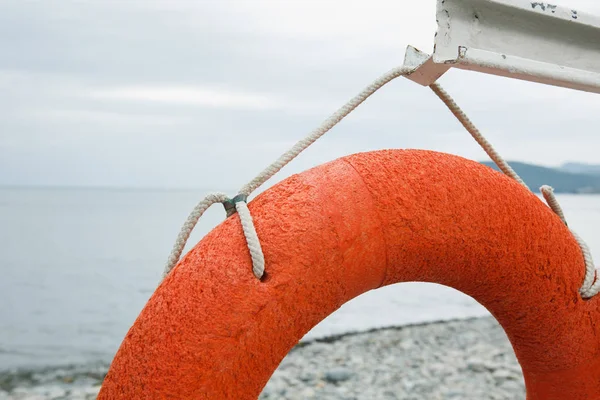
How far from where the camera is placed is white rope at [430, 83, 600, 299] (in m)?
1.59

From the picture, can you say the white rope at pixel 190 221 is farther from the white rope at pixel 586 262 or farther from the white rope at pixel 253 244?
the white rope at pixel 586 262

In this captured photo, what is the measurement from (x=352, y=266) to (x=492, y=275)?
0.44 m

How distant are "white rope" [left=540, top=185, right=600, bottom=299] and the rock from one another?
310 centimetres

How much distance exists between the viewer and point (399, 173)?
138 cm

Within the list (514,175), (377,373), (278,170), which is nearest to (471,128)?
(514,175)

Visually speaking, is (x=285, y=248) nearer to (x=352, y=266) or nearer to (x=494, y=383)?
(x=352, y=266)

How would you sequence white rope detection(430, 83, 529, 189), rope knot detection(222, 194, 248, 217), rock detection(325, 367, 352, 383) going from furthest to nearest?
rock detection(325, 367, 352, 383) < white rope detection(430, 83, 529, 189) < rope knot detection(222, 194, 248, 217)

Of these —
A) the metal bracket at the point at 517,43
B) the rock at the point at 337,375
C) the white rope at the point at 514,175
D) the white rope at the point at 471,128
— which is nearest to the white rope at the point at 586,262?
the white rope at the point at 514,175

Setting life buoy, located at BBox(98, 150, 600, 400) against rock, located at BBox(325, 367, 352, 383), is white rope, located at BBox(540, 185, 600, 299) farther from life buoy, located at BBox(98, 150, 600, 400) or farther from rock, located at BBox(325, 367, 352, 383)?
rock, located at BBox(325, 367, 352, 383)

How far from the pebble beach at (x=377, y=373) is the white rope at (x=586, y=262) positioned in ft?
9.06

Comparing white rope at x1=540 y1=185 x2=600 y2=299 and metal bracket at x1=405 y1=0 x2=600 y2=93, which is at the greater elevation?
metal bracket at x1=405 y1=0 x2=600 y2=93

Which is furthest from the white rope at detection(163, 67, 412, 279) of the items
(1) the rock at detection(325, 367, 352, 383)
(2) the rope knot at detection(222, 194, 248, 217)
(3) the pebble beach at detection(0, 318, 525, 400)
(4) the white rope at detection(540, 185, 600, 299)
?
(1) the rock at detection(325, 367, 352, 383)

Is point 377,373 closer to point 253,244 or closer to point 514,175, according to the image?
point 514,175

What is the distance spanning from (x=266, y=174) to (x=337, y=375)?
354cm
